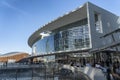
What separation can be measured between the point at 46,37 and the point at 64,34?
26.3 feet

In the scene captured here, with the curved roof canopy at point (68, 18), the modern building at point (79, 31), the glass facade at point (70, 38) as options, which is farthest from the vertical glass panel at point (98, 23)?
the curved roof canopy at point (68, 18)

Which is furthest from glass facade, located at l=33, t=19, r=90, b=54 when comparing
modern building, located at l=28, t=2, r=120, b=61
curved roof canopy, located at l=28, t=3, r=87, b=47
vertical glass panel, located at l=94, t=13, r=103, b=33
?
vertical glass panel, located at l=94, t=13, r=103, b=33

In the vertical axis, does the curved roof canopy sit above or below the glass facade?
above

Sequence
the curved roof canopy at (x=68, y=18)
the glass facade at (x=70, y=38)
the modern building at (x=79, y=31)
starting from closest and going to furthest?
the modern building at (x=79, y=31)
the curved roof canopy at (x=68, y=18)
the glass facade at (x=70, y=38)

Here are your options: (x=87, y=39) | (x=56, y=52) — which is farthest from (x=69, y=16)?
(x=56, y=52)

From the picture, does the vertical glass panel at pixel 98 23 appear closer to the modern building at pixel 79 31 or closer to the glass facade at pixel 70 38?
the modern building at pixel 79 31

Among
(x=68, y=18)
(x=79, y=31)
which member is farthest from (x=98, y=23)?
(x=68, y=18)

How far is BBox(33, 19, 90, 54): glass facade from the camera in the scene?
3233cm

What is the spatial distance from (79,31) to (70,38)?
2.38 meters

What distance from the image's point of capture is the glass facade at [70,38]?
106 ft

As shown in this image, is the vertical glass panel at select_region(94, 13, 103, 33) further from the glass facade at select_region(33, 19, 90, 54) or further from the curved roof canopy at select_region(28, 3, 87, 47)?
the curved roof canopy at select_region(28, 3, 87, 47)

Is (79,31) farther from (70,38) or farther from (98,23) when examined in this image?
(98,23)

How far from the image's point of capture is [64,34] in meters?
36.9

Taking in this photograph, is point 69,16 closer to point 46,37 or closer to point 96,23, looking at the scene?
point 96,23
